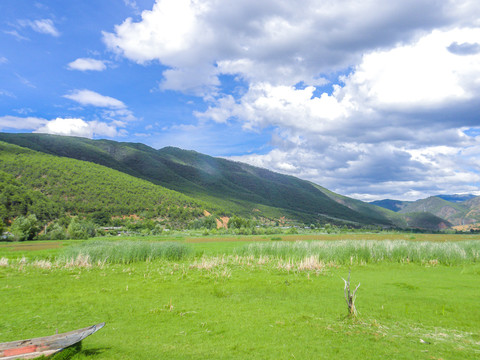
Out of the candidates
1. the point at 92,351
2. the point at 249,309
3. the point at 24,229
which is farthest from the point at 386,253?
the point at 24,229

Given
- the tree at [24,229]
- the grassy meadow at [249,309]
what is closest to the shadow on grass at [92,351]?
the grassy meadow at [249,309]

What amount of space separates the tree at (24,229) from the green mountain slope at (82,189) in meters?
13.6

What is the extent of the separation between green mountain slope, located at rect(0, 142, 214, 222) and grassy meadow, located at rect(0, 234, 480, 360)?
62.0 metres

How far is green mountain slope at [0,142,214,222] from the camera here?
78.8m

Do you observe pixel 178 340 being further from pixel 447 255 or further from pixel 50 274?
pixel 447 255

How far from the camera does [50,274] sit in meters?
20.7

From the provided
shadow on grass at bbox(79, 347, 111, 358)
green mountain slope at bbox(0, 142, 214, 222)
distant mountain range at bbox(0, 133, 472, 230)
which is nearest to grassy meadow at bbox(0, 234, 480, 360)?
shadow on grass at bbox(79, 347, 111, 358)

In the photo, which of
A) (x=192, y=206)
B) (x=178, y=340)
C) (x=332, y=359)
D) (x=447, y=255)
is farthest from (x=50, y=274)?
(x=192, y=206)

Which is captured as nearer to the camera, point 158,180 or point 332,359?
point 332,359

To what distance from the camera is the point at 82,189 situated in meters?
87.2

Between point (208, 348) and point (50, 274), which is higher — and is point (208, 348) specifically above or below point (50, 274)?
above

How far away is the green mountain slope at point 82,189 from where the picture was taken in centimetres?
7881

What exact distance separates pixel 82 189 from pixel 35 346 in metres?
91.5

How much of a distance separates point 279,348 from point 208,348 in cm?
184
